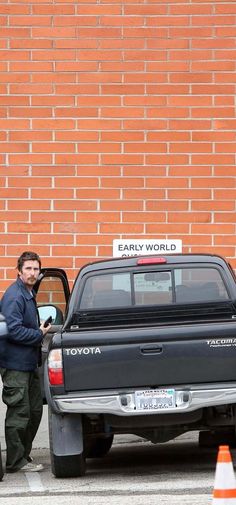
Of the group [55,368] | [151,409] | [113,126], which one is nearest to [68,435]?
[55,368]

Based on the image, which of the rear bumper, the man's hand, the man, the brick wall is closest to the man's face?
the man

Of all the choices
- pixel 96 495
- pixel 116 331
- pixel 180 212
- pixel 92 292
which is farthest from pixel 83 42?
pixel 96 495

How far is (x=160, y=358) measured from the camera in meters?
9.86

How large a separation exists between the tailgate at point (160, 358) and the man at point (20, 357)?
117cm

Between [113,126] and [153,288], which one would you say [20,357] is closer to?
[153,288]

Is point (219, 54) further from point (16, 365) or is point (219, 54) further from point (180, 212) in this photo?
point (16, 365)

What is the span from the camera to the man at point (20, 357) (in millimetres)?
10953

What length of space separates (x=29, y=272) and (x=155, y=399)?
1902 mm

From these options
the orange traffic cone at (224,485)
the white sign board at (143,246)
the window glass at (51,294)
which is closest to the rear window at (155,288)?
the orange traffic cone at (224,485)

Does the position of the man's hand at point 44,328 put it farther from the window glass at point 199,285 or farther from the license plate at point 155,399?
the license plate at point 155,399

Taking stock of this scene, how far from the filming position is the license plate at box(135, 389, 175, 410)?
9836 millimetres

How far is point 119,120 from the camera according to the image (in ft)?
53.0

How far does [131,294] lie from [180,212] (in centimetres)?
535

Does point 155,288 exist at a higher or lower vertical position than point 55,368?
higher
